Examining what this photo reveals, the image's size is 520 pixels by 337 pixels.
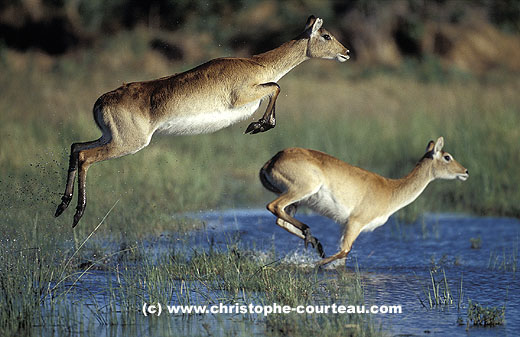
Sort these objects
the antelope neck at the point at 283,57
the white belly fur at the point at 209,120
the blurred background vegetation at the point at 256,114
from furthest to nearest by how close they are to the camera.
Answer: the blurred background vegetation at the point at 256,114
the antelope neck at the point at 283,57
the white belly fur at the point at 209,120

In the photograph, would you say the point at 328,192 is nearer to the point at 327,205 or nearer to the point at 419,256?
the point at 327,205

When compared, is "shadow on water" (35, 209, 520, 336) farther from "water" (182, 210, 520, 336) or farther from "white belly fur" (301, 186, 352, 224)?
"white belly fur" (301, 186, 352, 224)

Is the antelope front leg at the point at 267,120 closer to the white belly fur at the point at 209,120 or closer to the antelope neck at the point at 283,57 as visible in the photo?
the white belly fur at the point at 209,120

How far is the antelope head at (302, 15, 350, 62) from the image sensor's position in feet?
23.6

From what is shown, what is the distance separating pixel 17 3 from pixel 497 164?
751 inches

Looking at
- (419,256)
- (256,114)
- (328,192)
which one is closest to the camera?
(328,192)

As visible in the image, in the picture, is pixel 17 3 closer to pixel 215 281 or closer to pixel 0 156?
pixel 0 156

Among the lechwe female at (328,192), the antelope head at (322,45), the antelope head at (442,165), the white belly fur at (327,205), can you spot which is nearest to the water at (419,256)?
the lechwe female at (328,192)

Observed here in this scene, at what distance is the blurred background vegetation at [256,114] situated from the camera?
34.1 ft

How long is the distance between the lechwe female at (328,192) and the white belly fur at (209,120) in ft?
2.91

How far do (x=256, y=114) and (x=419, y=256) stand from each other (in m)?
5.10

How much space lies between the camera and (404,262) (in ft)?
26.0

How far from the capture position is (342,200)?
24.8 ft

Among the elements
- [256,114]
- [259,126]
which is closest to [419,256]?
[259,126]
